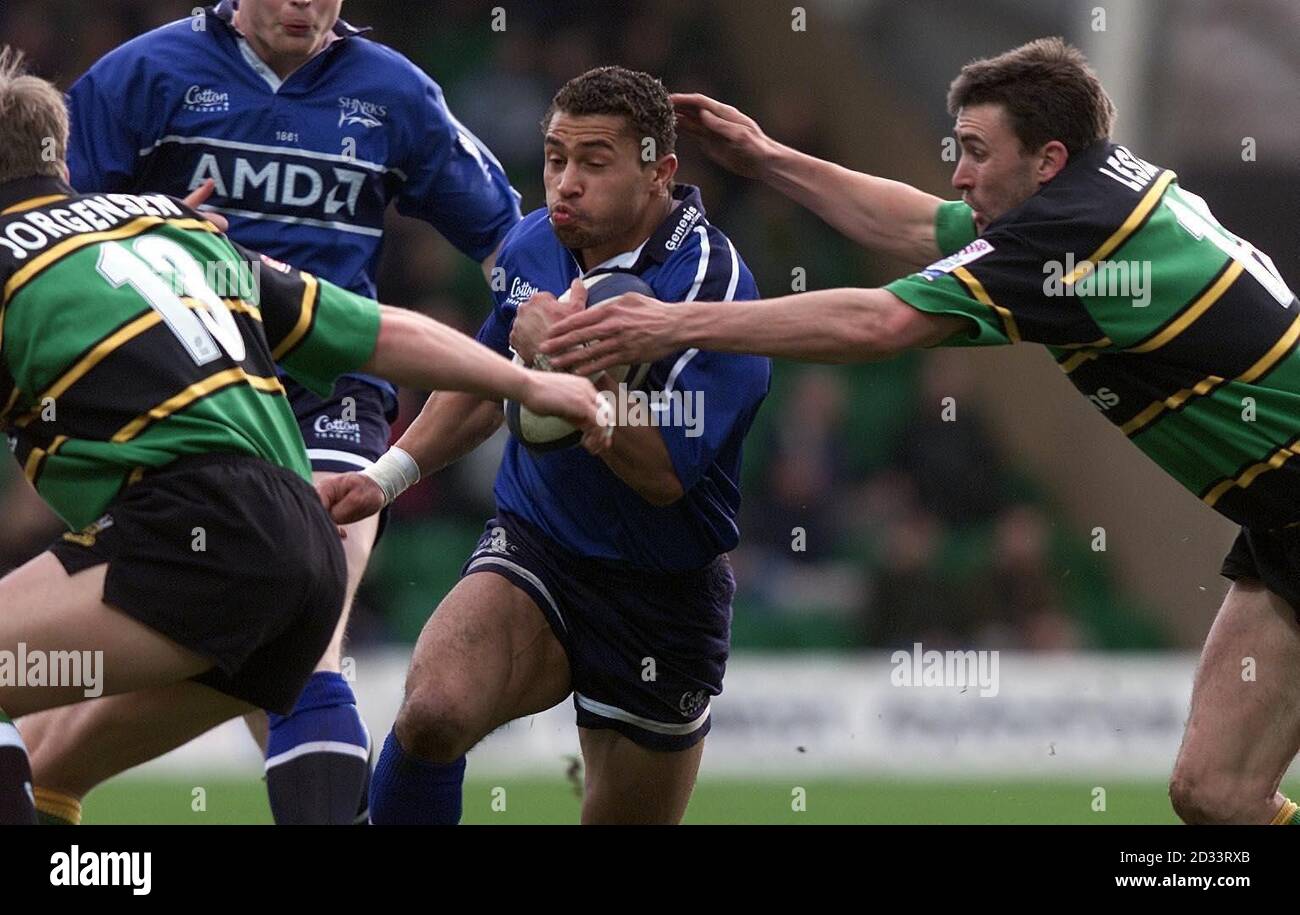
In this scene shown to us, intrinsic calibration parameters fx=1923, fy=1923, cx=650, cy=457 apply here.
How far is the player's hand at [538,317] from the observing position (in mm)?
4910

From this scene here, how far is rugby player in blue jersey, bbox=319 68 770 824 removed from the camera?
16.8 feet

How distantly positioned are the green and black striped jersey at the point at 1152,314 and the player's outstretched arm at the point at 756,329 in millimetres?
85

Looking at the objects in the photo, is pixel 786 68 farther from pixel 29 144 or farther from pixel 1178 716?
pixel 29 144

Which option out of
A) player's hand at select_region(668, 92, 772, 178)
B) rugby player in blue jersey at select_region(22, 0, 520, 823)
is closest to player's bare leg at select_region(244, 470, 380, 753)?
rugby player in blue jersey at select_region(22, 0, 520, 823)

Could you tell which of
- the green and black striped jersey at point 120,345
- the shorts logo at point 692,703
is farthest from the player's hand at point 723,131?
the green and black striped jersey at point 120,345

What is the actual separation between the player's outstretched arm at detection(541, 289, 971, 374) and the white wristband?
0.78 meters

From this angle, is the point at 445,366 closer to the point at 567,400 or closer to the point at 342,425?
the point at 567,400

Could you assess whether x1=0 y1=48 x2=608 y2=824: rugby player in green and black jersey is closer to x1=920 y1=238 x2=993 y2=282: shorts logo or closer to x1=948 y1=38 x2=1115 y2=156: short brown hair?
x1=920 y1=238 x2=993 y2=282: shorts logo

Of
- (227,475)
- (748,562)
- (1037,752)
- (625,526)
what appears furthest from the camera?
(748,562)

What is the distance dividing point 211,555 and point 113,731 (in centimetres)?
67

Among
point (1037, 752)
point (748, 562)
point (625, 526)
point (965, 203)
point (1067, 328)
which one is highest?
point (965, 203)

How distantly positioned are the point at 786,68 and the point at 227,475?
34.8 ft
